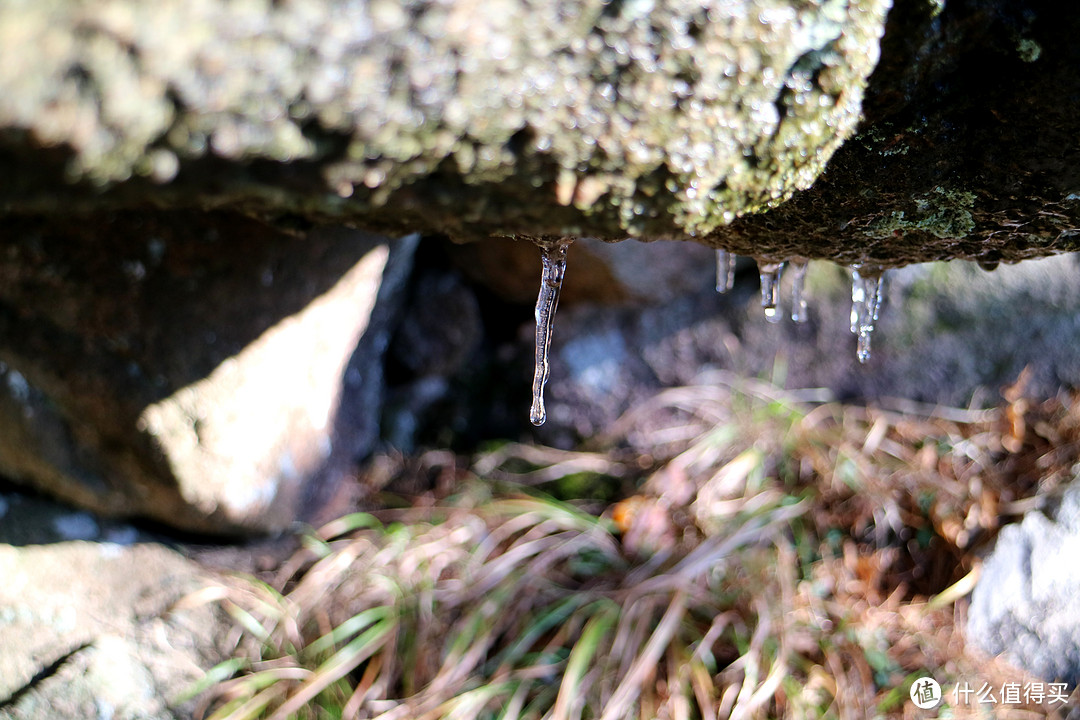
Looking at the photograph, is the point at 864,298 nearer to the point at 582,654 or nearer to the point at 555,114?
the point at 555,114

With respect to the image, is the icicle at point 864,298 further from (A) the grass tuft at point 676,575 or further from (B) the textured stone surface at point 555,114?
(A) the grass tuft at point 676,575

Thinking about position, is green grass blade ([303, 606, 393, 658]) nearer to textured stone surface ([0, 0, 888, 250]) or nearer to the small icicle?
the small icicle

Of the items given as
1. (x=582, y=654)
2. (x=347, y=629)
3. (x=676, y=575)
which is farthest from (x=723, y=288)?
(x=347, y=629)

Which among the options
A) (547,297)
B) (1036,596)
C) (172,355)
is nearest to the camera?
(547,297)

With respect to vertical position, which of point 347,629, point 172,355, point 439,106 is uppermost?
point 439,106

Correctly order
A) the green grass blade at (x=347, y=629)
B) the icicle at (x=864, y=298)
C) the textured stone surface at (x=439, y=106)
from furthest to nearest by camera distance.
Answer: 1. the green grass blade at (x=347, y=629)
2. the icicle at (x=864, y=298)
3. the textured stone surface at (x=439, y=106)

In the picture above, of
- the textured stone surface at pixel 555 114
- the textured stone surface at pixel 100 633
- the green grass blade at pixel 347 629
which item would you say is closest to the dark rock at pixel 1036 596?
the textured stone surface at pixel 555 114
